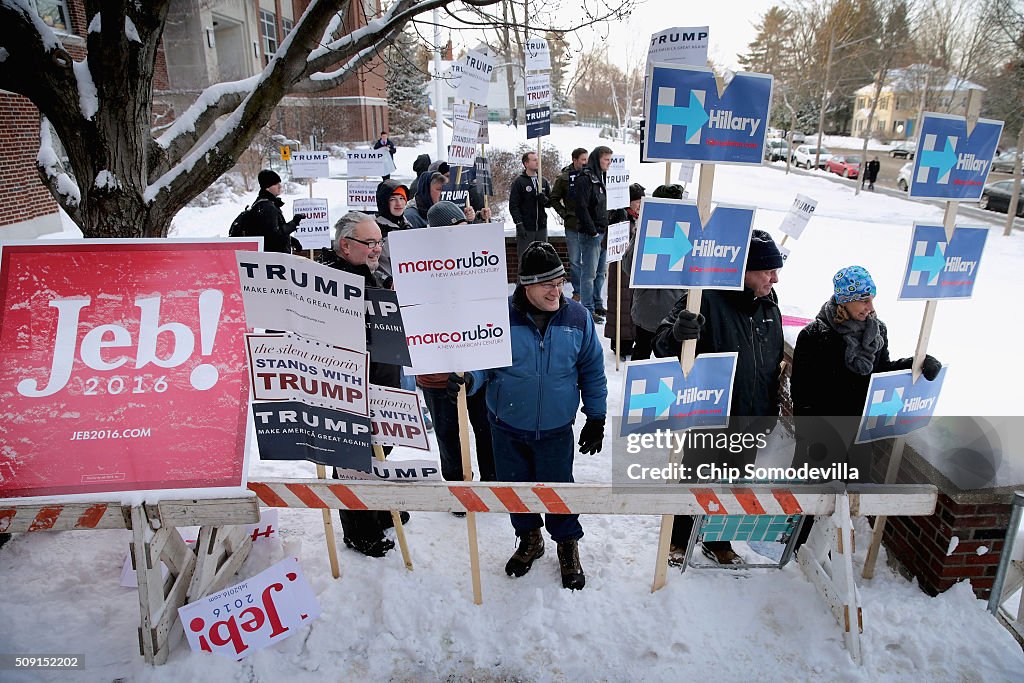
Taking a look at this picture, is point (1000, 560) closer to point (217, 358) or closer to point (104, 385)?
point (217, 358)

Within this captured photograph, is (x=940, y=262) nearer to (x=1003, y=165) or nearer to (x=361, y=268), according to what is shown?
(x=361, y=268)

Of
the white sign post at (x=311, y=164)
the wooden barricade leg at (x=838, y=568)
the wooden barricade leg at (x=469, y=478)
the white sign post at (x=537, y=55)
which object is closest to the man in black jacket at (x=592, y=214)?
the white sign post at (x=537, y=55)

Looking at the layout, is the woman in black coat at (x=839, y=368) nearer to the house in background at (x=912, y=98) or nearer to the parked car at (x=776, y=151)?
the house in background at (x=912, y=98)

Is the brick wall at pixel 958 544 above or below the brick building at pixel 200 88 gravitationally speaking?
below

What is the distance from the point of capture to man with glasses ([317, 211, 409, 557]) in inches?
144

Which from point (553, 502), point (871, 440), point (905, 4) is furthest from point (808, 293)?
point (905, 4)

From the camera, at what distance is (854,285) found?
3.17m

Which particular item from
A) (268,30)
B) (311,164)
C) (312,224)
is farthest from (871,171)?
(268,30)

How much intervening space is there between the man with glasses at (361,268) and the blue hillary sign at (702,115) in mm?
1762

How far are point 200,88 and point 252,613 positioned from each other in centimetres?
3168

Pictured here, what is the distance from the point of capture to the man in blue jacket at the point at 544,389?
317cm

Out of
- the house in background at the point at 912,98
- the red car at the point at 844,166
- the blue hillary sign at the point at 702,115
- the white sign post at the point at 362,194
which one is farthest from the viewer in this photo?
the red car at the point at 844,166

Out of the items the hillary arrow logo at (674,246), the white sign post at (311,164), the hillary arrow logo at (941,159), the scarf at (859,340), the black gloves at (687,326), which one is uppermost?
the hillary arrow logo at (941,159)

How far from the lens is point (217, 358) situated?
3027 mm
